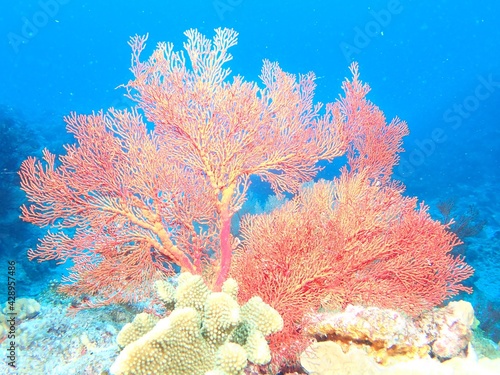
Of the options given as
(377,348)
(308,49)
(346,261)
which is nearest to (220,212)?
(346,261)

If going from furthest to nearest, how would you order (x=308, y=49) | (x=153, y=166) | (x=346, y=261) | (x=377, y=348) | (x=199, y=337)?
(x=308, y=49), (x=153, y=166), (x=346, y=261), (x=377, y=348), (x=199, y=337)

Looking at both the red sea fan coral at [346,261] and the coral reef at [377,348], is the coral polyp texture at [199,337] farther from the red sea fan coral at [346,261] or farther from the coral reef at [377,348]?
the coral reef at [377,348]

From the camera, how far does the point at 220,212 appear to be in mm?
4094

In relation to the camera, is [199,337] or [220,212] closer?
[199,337]

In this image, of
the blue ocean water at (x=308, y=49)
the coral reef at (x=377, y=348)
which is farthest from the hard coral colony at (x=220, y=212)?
the blue ocean water at (x=308, y=49)

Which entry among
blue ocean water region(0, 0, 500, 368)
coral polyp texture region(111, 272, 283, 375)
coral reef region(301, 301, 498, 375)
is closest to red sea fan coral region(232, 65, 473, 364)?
coral reef region(301, 301, 498, 375)

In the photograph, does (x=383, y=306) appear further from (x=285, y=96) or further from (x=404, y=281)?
(x=285, y=96)

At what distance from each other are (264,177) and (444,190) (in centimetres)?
2046

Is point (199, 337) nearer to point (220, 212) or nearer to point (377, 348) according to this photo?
point (220, 212)

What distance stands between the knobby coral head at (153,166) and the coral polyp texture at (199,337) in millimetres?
1110

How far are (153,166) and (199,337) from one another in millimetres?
2208

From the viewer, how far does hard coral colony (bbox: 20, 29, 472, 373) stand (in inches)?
146

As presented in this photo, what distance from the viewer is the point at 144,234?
4023 mm

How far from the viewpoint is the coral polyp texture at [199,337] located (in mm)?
2383
